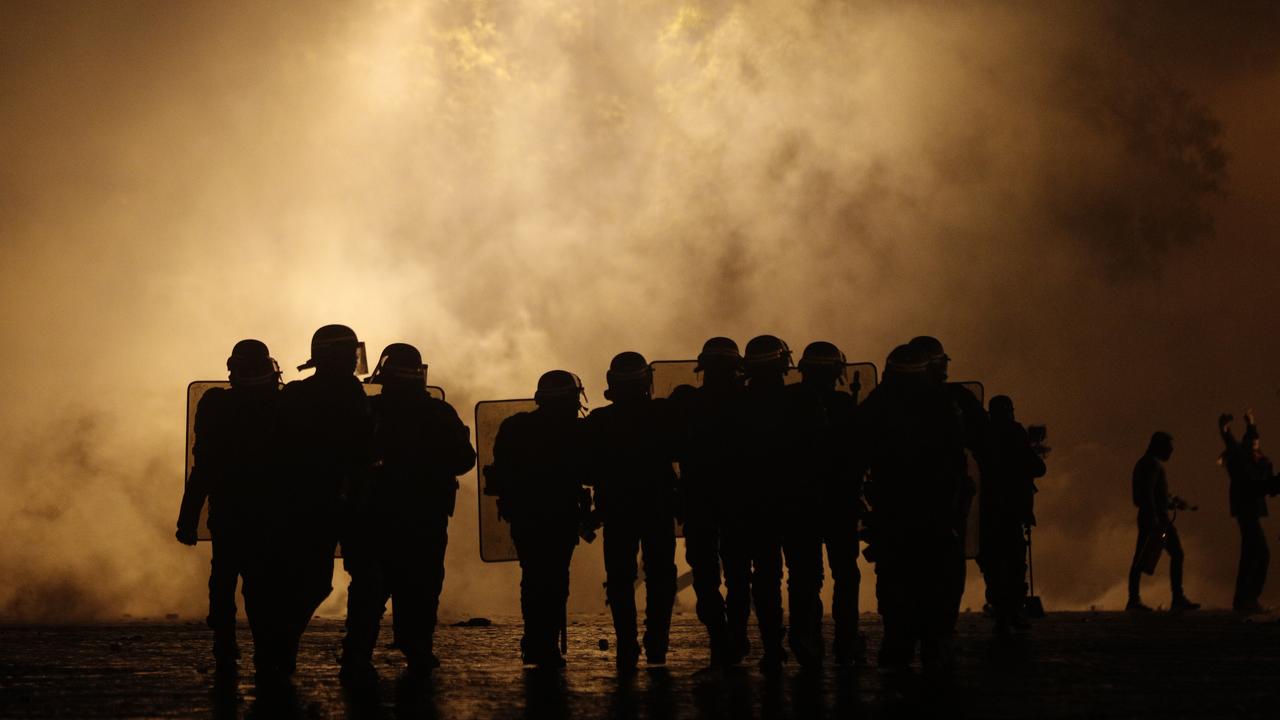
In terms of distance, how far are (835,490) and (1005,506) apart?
472 cm

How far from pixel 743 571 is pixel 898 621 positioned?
Answer: 4.07 ft

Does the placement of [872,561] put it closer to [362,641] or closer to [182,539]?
[362,641]

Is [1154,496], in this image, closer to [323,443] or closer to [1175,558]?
[1175,558]

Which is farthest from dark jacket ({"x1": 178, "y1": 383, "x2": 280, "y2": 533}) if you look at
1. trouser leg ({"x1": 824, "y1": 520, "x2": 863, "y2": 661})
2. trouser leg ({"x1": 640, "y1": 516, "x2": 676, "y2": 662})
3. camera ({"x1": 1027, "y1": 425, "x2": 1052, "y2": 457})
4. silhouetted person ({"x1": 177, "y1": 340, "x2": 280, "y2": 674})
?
camera ({"x1": 1027, "y1": 425, "x2": 1052, "y2": 457})

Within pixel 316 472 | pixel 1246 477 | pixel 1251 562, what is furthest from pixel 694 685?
pixel 1251 562

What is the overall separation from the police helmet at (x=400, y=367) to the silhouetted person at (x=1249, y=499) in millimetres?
12590

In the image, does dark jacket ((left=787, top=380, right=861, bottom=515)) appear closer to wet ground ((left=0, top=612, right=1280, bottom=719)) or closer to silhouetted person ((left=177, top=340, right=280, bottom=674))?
wet ground ((left=0, top=612, right=1280, bottom=719))

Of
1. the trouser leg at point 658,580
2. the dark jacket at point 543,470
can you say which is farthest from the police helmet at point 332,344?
the trouser leg at point 658,580

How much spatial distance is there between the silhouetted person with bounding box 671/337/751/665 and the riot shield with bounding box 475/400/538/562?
4.20 metres

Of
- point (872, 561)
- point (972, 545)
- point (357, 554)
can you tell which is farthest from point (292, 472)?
point (972, 545)

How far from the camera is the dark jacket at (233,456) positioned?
35.0ft

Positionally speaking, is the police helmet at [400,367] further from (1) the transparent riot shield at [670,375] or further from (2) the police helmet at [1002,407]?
(2) the police helmet at [1002,407]

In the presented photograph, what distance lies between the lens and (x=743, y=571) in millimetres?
11984

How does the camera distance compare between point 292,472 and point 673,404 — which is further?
point 673,404
